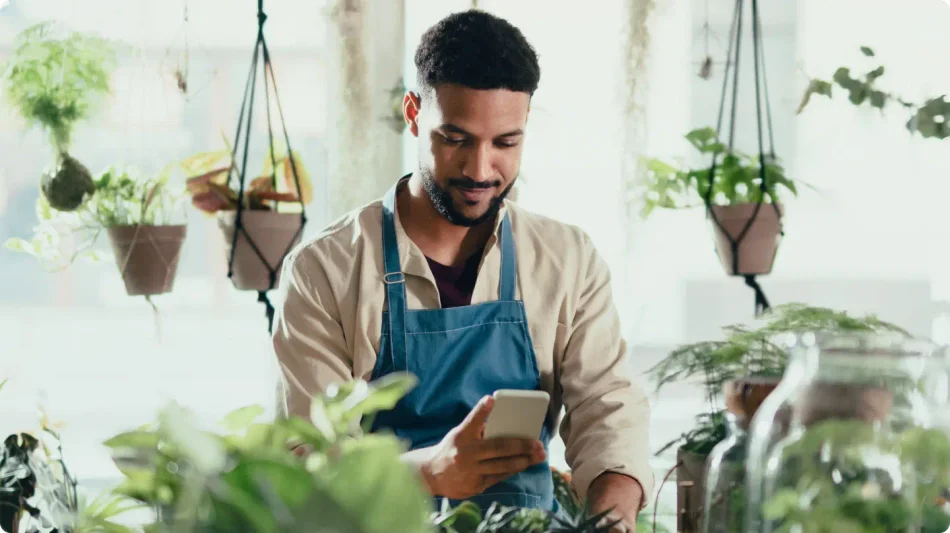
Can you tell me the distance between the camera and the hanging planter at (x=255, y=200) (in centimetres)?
246

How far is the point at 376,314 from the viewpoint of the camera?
6.42ft

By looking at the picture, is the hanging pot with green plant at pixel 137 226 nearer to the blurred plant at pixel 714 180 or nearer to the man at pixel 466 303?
the man at pixel 466 303

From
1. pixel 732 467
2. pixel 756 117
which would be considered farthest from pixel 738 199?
pixel 732 467

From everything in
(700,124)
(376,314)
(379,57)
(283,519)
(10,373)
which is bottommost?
(10,373)

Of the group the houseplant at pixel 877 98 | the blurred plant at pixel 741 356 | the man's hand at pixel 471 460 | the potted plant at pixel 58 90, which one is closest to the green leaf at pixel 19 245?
the potted plant at pixel 58 90

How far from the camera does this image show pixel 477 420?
1.55 m

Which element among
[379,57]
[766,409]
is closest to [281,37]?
[379,57]

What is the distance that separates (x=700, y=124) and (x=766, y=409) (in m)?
1.94

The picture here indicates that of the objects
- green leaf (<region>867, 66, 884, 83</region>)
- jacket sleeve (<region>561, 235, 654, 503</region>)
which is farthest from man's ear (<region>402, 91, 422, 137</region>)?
green leaf (<region>867, 66, 884, 83</region>)

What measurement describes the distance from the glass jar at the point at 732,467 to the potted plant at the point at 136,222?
159 cm

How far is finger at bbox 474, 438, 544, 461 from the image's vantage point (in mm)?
1628

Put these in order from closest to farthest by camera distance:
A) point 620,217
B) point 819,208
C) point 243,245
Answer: point 243,245 → point 620,217 → point 819,208

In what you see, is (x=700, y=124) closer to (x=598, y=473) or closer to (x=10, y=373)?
(x=598, y=473)

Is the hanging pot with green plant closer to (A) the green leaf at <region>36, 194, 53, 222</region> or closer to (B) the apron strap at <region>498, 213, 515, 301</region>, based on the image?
(A) the green leaf at <region>36, 194, 53, 222</region>
